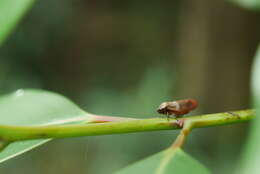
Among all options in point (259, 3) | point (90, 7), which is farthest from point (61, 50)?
point (259, 3)

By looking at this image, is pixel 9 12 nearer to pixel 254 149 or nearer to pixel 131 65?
pixel 254 149

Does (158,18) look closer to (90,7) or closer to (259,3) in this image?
(90,7)

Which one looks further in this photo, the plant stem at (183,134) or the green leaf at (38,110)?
the green leaf at (38,110)

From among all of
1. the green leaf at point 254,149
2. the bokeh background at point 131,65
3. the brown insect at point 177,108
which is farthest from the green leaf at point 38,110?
the bokeh background at point 131,65

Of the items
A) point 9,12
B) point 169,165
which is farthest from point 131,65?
point 169,165

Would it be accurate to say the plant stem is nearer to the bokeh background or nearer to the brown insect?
the brown insect

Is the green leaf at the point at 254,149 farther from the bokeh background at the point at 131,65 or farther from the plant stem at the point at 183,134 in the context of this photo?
the bokeh background at the point at 131,65
